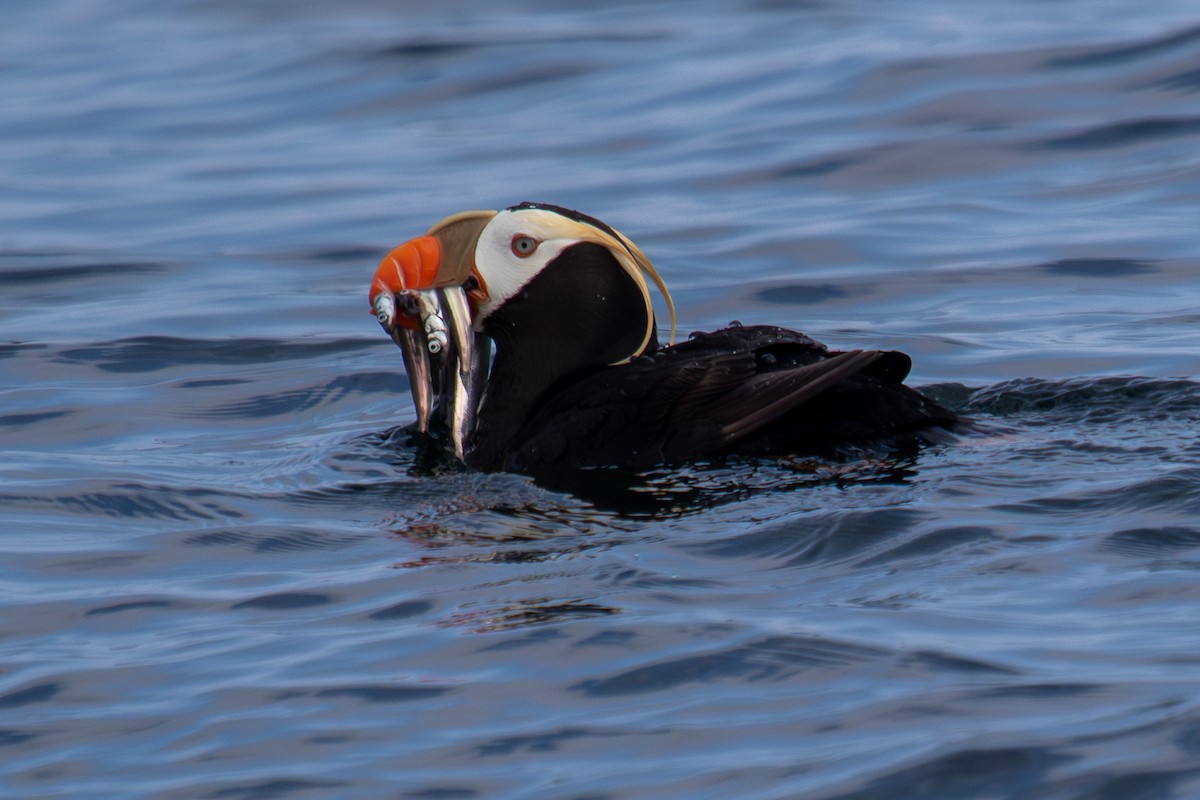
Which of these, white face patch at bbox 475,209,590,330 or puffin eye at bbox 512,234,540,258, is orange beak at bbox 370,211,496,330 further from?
puffin eye at bbox 512,234,540,258

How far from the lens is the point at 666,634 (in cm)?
441

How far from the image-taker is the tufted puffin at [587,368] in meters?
5.73

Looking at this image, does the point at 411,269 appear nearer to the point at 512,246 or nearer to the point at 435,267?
the point at 435,267

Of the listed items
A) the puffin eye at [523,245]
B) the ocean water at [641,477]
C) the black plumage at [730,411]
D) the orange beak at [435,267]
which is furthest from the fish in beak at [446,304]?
the black plumage at [730,411]

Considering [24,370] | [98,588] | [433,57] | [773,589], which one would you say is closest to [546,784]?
[773,589]

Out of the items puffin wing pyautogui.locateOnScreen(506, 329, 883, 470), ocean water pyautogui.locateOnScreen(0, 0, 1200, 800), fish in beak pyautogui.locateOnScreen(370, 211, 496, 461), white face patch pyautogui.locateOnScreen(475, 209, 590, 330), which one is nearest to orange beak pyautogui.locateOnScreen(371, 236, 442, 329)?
fish in beak pyautogui.locateOnScreen(370, 211, 496, 461)

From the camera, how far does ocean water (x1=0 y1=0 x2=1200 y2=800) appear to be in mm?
3918

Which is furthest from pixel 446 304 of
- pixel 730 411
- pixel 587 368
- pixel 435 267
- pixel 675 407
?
pixel 730 411

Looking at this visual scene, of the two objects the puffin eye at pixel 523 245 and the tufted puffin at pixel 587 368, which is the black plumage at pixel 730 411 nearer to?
the tufted puffin at pixel 587 368

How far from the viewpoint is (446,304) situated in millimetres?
6340

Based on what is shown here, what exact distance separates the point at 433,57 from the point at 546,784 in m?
12.5

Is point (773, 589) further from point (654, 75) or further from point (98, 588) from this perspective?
point (654, 75)

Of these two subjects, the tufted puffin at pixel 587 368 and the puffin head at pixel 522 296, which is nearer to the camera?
the tufted puffin at pixel 587 368

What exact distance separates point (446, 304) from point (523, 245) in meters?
0.34
